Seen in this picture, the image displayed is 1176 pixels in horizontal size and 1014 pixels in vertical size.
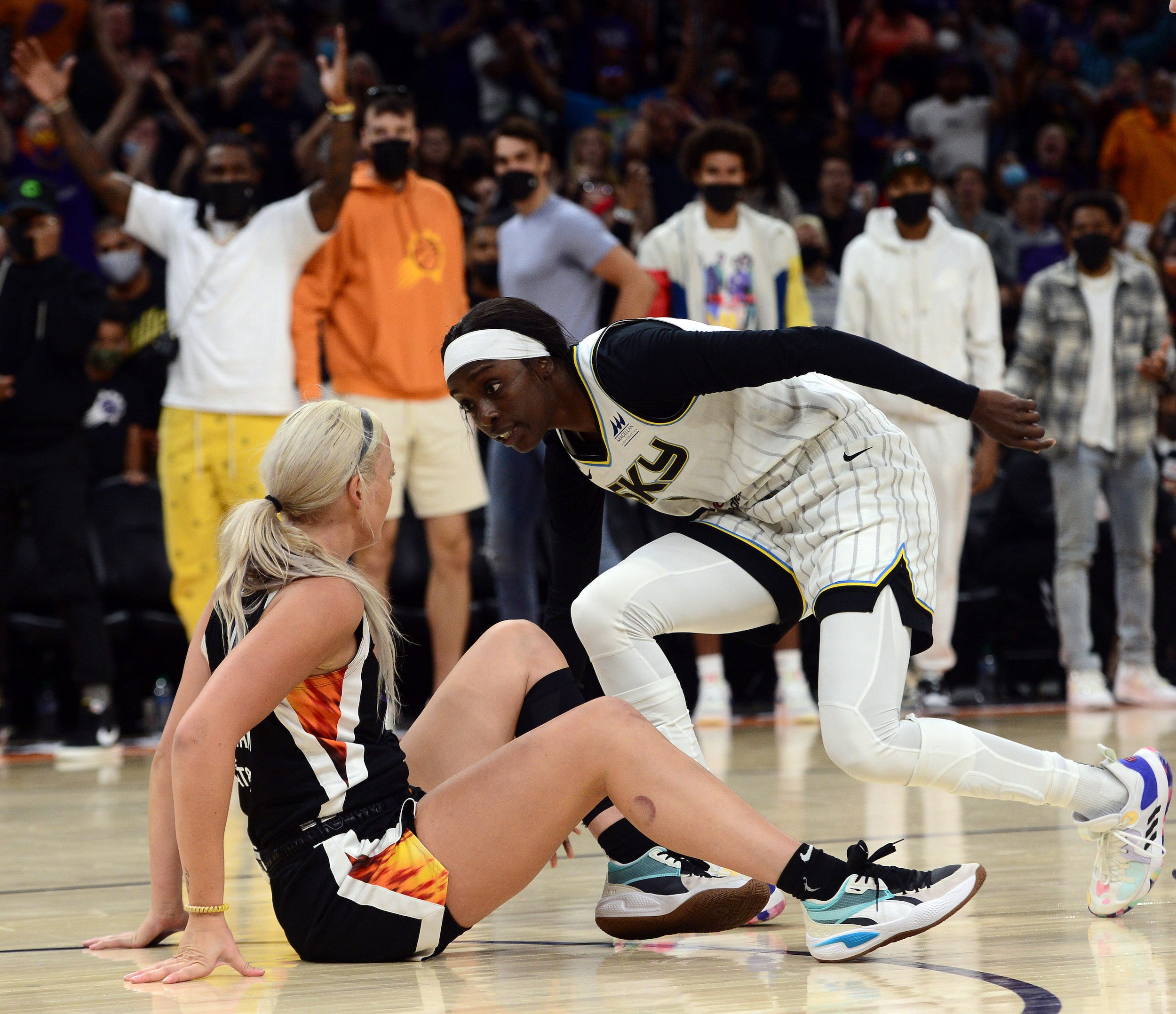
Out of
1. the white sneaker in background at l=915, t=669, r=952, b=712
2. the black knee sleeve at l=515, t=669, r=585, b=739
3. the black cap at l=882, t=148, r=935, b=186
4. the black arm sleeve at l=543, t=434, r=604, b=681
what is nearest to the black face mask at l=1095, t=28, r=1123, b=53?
the black cap at l=882, t=148, r=935, b=186

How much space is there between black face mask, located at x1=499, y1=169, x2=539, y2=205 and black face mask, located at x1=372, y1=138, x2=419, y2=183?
1.15 ft

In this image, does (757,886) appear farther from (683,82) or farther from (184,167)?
(683,82)

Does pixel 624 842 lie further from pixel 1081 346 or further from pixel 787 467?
pixel 1081 346

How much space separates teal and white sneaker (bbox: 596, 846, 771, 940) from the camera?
8.23 ft

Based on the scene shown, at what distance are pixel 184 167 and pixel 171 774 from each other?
16.4 feet

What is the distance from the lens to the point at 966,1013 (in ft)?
6.38

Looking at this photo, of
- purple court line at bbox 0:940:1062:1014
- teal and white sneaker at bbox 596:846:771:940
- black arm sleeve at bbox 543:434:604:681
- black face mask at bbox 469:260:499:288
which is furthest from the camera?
black face mask at bbox 469:260:499:288

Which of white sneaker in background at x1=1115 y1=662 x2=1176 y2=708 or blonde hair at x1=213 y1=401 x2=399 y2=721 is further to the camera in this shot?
white sneaker in background at x1=1115 y1=662 x2=1176 y2=708

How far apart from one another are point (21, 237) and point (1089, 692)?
425 centimetres

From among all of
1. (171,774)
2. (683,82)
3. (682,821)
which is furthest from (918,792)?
(683,82)

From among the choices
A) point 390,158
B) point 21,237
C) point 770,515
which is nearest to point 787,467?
point 770,515

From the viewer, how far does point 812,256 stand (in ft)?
23.3

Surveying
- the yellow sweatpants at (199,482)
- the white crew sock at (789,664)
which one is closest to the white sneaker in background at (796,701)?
the white crew sock at (789,664)

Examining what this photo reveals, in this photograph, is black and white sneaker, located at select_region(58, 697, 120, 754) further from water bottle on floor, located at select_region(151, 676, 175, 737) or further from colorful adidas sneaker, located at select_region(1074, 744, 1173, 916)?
colorful adidas sneaker, located at select_region(1074, 744, 1173, 916)
